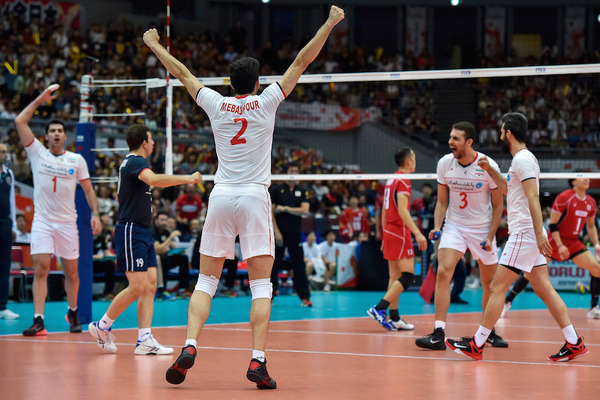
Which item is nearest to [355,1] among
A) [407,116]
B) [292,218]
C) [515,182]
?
[407,116]

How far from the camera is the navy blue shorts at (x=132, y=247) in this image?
7758mm

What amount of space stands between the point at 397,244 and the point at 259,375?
15.8 feet

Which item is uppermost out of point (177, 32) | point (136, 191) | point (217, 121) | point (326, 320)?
point (177, 32)

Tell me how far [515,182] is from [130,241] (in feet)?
12.2

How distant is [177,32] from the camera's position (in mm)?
29188

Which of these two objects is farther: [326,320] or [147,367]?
[326,320]

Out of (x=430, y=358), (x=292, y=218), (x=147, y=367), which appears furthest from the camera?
(x=292, y=218)

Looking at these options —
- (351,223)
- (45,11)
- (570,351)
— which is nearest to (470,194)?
(570,351)

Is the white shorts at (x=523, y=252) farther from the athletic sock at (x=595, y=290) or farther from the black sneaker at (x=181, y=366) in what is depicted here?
the athletic sock at (x=595, y=290)

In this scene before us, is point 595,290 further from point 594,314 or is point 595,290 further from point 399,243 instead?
point 399,243

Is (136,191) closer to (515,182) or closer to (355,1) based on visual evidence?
(515,182)

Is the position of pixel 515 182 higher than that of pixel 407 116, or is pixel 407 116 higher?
pixel 407 116

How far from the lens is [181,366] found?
5586 mm

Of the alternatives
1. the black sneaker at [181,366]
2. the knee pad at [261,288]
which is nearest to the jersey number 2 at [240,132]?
the knee pad at [261,288]
